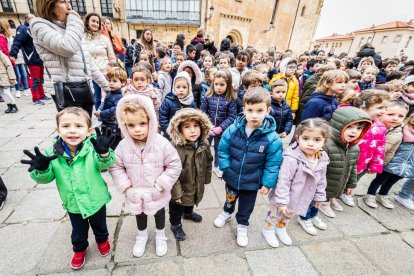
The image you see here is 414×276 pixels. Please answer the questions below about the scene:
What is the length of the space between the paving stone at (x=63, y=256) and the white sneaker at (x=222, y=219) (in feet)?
3.66

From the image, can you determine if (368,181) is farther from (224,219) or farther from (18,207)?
(18,207)

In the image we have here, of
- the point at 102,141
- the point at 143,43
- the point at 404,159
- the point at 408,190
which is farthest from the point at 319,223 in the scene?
the point at 143,43

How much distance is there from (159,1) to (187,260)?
24.7 meters

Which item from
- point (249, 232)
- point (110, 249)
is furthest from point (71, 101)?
point (249, 232)

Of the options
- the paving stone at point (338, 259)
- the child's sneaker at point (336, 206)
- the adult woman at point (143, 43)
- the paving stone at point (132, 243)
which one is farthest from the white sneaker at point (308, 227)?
the adult woman at point (143, 43)

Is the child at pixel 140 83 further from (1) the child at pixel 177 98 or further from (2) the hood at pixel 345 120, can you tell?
(2) the hood at pixel 345 120

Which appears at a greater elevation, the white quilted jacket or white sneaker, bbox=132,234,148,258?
the white quilted jacket

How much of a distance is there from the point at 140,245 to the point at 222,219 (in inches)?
36.0

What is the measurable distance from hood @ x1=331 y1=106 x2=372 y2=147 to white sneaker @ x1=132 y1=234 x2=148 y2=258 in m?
2.20

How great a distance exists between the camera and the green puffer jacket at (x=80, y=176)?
4.86ft

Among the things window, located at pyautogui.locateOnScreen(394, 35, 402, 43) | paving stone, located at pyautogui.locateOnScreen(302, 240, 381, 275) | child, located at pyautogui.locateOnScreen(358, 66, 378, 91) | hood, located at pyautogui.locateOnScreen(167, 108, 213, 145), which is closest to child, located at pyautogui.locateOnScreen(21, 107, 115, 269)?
hood, located at pyautogui.locateOnScreen(167, 108, 213, 145)

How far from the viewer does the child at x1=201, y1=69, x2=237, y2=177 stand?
2.86 m

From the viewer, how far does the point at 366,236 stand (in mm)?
2328

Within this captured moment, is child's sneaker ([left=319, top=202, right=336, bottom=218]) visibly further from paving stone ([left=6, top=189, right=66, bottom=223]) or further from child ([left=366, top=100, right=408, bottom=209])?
paving stone ([left=6, top=189, right=66, bottom=223])
